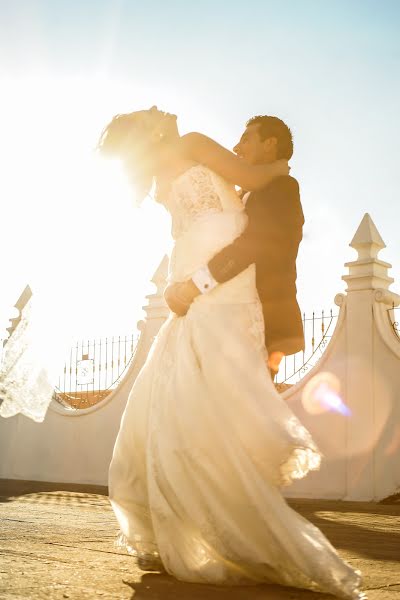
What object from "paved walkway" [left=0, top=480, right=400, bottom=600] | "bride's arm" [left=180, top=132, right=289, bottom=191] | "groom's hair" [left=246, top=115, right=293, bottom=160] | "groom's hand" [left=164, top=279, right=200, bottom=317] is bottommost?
"paved walkway" [left=0, top=480, right=400, bottom=600]

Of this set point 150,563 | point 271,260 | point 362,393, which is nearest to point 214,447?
point 150,563

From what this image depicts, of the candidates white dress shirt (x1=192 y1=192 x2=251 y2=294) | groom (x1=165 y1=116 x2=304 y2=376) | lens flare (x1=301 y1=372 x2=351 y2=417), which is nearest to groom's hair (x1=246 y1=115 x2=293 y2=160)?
groom (x1=165 y1=116 x2=304 y2=376)

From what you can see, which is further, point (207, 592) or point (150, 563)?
point (150, 563)

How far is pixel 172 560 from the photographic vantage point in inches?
113

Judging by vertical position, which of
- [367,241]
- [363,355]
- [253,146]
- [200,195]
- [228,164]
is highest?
[367,241]

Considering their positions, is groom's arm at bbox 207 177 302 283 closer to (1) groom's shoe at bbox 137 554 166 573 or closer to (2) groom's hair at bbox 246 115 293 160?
(2) groom's hair at bbox 246 115 293 160

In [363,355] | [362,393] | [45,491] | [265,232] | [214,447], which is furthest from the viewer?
[45,491]

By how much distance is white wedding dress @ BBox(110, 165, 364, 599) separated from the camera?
2752 mm

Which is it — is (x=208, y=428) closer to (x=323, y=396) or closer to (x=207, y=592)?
(x=207, y=592)

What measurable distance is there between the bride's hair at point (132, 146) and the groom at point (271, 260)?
455mm

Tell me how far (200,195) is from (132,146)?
393mm

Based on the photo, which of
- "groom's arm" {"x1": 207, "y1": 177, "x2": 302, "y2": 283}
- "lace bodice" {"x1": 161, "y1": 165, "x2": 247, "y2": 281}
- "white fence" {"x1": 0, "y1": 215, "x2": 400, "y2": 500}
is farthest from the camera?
"white fence" {"x1": 0, "y1": 215, "x2": 400, "y2": 500}

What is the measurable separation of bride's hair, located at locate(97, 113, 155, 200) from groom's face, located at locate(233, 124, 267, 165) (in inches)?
15.4

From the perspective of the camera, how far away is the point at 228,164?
128 inches
